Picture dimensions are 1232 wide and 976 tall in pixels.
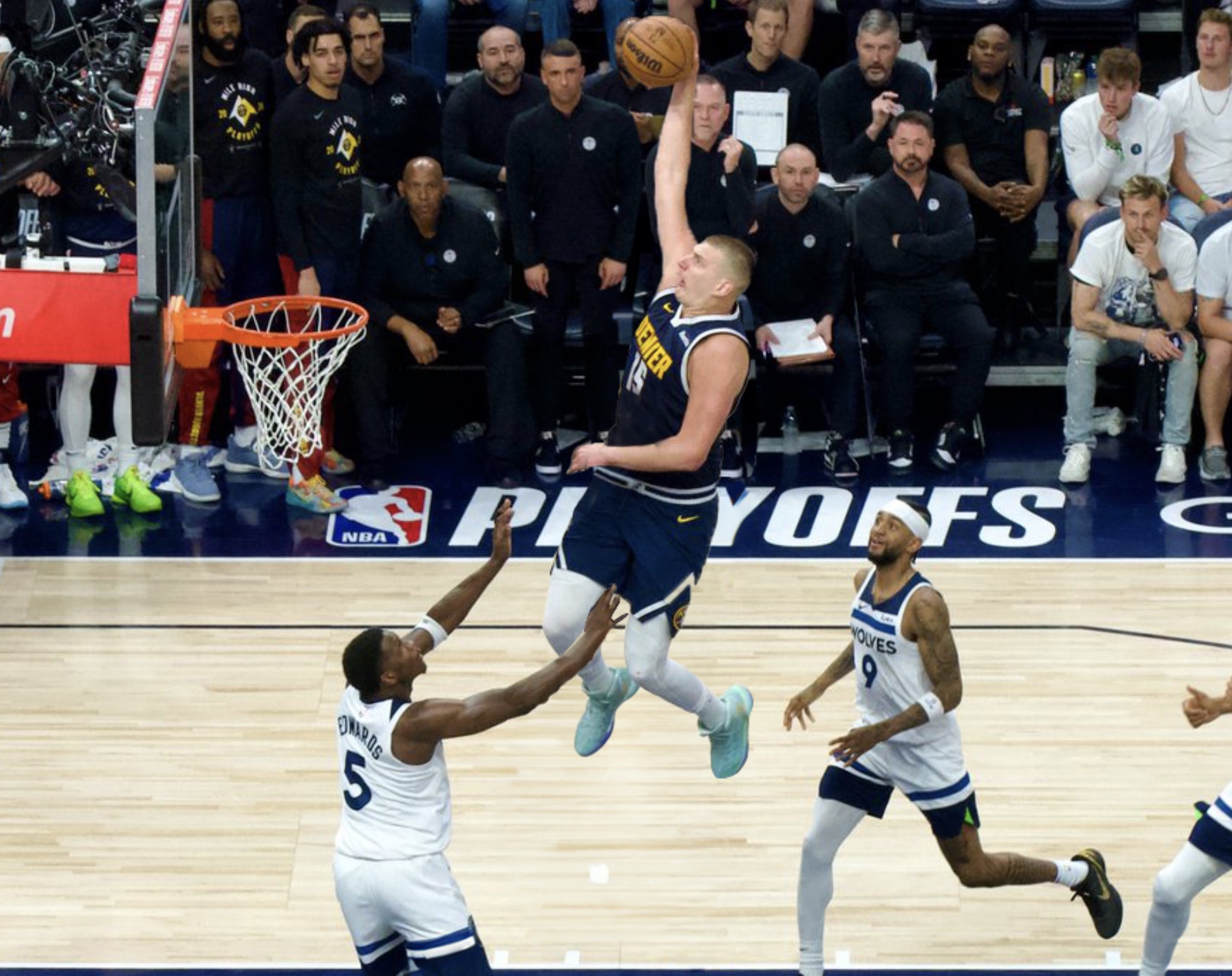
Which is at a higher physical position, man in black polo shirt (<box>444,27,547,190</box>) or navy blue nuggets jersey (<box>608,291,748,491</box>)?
man in black polo shirt (<box>444,27,547,190</box>)

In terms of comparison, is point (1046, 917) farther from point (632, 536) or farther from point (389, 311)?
point (389, 311)

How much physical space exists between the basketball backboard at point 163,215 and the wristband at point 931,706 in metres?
3.20

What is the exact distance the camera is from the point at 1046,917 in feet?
26.8

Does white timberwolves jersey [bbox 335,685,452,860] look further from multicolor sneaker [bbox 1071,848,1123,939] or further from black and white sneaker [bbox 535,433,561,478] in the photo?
black and white sneaker [bbox 535,433,561,478]

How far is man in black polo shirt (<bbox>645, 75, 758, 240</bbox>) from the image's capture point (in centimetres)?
1221

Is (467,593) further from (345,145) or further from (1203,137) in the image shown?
(1203,137)

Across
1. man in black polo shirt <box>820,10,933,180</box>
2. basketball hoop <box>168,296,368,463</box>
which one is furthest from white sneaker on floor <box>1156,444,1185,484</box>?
basketball hoop <box>168,296,368,463</box>

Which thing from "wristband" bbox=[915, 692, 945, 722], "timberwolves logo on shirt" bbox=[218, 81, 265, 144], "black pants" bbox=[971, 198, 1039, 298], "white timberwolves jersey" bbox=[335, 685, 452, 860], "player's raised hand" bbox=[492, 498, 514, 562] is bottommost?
"white timberwolves jersey" bbox=[335, 685, 452, 860]

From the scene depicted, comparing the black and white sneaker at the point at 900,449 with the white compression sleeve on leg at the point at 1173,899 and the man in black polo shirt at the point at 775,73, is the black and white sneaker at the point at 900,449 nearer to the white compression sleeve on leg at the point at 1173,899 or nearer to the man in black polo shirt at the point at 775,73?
the man in black polo shirt at the point at 775,73

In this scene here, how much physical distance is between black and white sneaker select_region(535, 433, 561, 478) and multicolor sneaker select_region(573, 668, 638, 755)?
3845mm

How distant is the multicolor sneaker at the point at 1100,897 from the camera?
778 cm

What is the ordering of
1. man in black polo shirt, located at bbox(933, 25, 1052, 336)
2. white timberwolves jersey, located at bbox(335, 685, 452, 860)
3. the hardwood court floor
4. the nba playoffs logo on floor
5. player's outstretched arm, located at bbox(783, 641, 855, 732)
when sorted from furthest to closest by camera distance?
man in black polo shirt, located at bbox(933, 25, 1052, 336)
the nba playoffs logo on floor
the hardwood court floor
player's outstretched arm, located at bbox(783, 641, 855, 732)
white timberwolves jersey, located at bbox(335, 685, 452, 860)

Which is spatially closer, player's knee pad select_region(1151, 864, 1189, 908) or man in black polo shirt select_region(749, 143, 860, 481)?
player's knee pad select_region(1151, 864, 1189, 908)

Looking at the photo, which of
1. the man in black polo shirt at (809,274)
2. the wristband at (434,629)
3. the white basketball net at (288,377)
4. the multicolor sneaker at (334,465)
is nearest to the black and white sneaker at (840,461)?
the man in black polo shirt at (809,274)
